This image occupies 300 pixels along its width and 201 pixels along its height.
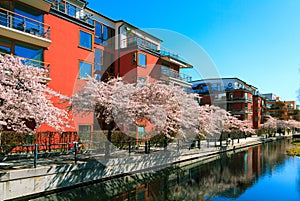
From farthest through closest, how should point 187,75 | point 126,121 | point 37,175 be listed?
1. point 187,75
2. point 126,121
3. point 37,175

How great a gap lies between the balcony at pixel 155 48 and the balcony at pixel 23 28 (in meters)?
11.5

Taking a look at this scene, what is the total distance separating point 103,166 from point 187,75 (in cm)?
2554

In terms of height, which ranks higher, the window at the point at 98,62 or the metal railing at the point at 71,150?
the window at the point at 98,62

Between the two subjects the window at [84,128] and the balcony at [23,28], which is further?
the window at [84,128]

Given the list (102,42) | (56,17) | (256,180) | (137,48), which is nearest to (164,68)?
(137,48)

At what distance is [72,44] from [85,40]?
5.47 ft

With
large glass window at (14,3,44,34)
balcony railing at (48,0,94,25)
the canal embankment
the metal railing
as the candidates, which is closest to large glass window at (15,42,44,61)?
large glass window at (14,3,44,34)

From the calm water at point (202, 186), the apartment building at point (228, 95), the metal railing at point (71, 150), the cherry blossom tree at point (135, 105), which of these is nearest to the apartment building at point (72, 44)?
the metal railing at point (71, 150)

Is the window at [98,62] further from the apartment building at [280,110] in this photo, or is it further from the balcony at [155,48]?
the apartment building at [280,110]

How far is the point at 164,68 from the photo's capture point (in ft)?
110

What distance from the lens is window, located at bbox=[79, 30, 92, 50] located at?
2303cm

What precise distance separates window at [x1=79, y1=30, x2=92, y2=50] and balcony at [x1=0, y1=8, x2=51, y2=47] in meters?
3.37

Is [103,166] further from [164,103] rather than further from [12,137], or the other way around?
[164,103]

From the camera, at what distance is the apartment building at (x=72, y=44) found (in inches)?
724
